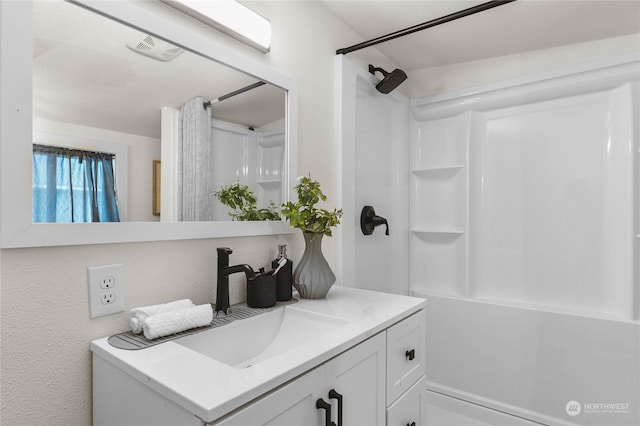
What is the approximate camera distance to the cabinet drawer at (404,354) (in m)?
1.10

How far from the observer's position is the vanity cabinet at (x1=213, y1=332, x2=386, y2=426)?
688mm

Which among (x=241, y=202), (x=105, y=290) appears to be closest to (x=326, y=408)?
(x=105, y=290)

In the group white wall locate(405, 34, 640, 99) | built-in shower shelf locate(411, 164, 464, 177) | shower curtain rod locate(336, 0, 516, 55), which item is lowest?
built-in shower shelf locate(411, 164, 464, 177)

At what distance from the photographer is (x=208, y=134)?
1.18 meters

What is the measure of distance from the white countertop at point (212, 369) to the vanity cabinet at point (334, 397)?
0.02m

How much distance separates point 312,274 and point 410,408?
0.56m

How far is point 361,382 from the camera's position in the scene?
964 mm

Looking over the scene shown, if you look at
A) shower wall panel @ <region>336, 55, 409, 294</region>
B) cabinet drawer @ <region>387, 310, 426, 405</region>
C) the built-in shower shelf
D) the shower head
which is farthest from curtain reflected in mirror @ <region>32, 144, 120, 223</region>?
the built-in shower shelf

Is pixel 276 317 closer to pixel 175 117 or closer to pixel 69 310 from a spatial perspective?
pixel 69 310

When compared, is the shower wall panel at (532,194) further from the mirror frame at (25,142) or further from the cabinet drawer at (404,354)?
the mirror frame at (25,142)

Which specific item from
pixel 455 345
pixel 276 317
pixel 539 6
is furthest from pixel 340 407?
pixel 539 6

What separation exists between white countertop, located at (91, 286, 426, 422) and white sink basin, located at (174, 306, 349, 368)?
11 cm

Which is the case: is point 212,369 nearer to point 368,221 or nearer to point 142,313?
point 142,313

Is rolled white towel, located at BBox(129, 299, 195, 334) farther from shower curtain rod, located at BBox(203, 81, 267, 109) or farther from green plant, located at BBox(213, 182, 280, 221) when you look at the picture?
shower curtain rod, located at BBox(203, 81, 267, 109)
